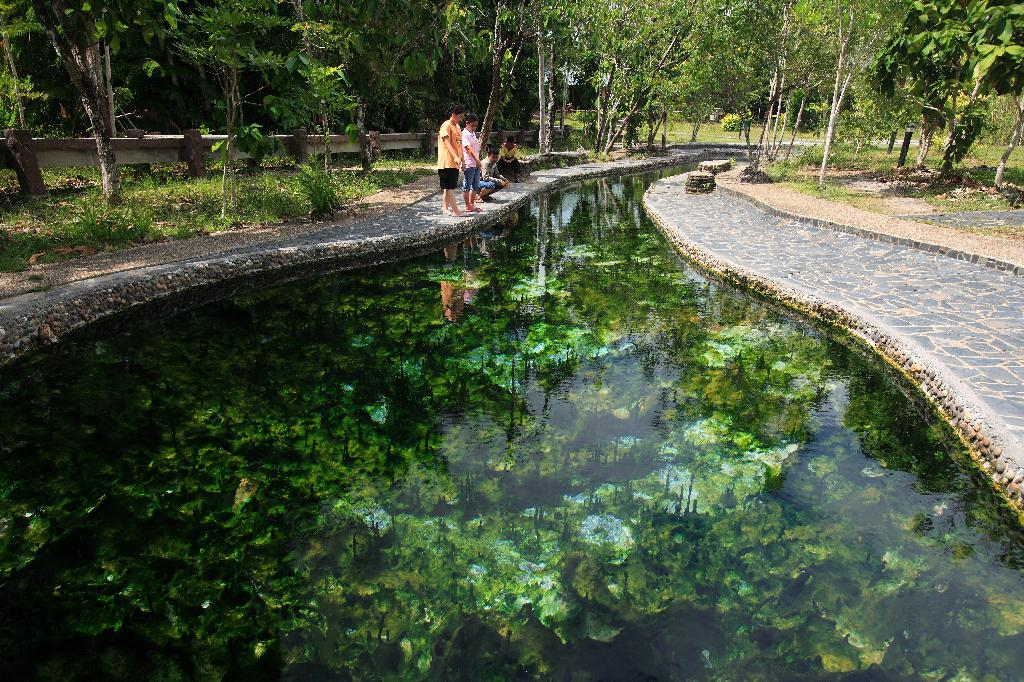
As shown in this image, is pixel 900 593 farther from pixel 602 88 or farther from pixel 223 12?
pixel 602 88

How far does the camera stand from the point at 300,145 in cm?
1692

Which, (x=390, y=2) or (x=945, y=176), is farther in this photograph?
(x=945, y=176)

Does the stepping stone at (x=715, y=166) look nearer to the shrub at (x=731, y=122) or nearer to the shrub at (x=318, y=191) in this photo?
the shrub at (x=318, y=191)

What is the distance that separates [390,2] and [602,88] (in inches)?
781

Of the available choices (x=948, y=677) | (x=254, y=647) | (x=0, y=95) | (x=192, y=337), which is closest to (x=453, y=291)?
(x=192, y=337)

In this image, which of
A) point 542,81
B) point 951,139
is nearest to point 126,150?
point 542,81

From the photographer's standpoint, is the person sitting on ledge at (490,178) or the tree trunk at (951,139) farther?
the tree trunk at (951,139)

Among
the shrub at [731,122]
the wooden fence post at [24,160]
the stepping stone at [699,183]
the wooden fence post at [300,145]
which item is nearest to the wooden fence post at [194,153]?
the wooden fence post at [300,145]

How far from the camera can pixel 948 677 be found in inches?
120

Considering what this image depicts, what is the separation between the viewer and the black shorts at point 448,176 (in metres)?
11.4

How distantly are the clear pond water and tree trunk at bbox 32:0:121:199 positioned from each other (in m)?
5.14

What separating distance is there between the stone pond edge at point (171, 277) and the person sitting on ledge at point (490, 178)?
145 centimetres

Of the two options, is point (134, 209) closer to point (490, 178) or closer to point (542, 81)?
point (490, 178)

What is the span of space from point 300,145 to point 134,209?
7305 millimetres
